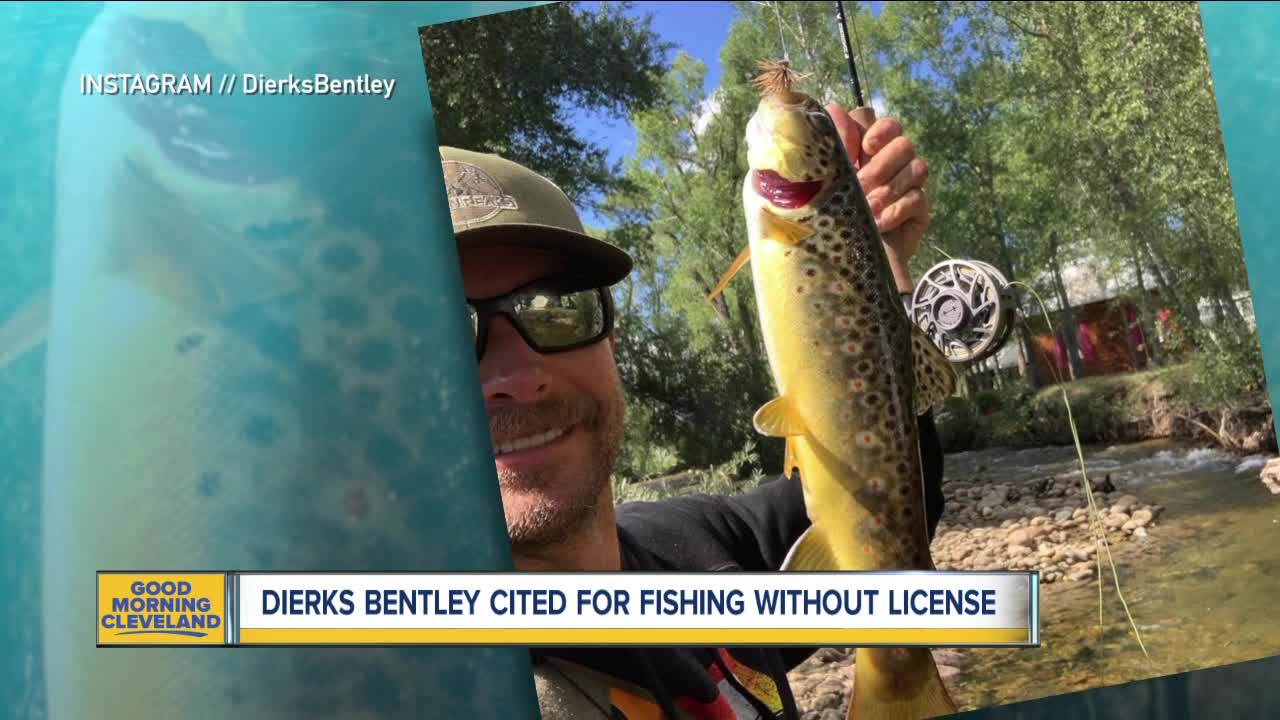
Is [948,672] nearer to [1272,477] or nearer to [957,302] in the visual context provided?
[957,302]

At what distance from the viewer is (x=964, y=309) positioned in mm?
1952

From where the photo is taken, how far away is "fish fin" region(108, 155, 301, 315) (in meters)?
1.96

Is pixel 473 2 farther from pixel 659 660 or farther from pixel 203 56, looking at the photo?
pixel 659 660

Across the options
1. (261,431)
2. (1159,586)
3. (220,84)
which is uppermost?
(220,84)

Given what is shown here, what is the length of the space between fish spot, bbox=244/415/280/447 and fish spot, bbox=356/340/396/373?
0.23 m

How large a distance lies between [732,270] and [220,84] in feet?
4.08

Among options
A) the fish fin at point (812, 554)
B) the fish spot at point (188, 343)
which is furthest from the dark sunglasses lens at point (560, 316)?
the fish spot at point (188, 343)

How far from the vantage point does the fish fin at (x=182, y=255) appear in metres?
1.96

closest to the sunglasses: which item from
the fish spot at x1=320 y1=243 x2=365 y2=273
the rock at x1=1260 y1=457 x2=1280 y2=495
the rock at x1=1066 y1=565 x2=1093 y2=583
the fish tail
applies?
the fish spot at x1=320 y1=243 x2=365 y2=273

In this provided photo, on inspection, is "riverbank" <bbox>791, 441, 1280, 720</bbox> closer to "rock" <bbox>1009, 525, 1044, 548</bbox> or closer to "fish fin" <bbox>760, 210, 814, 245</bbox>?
"rock" <bbox>1009, 525, 1044, 548</bbox>

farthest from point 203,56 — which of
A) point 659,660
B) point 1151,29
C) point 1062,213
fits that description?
point 1151,29

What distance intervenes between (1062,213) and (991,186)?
22 centimetres

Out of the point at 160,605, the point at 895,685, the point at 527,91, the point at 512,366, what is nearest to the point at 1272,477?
the point at 895,685

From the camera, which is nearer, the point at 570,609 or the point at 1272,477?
the point at 570,609
